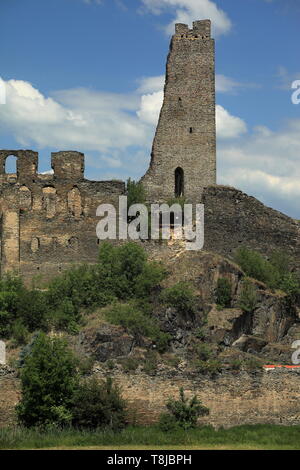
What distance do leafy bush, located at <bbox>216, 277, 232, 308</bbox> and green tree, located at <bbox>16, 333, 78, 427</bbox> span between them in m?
7.60

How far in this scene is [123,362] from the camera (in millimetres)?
36500

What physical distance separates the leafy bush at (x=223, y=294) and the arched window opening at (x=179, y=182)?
8.60 meters

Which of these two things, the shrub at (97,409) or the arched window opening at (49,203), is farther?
the arched window opening at (49,203)

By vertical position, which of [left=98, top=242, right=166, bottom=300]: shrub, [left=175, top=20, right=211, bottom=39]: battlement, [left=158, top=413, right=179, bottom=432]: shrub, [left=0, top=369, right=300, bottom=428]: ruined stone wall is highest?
[left=175, top=20, right=211, bottom=39]: battlement

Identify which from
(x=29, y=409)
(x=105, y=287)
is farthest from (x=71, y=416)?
(x=105, y=287)

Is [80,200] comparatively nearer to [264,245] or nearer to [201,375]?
[264,245]

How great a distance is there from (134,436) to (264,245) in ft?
46.8

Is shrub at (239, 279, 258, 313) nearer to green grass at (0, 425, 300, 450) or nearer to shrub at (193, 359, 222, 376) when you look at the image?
shrub at (193, 359, 222, 376)

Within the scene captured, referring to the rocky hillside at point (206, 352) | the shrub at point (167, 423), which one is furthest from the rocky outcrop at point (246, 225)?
the shrub at point (167, 423)

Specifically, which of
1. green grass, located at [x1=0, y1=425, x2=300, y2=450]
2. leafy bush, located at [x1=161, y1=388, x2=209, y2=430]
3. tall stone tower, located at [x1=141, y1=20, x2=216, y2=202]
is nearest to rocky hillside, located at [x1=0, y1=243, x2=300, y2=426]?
leafy bush, located at [x1=161, y1=388, x2=209, y2=430]

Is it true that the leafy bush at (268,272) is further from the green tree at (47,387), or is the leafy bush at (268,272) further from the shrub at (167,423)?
the green tree at (47,387)

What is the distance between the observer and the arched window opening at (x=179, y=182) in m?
48.2

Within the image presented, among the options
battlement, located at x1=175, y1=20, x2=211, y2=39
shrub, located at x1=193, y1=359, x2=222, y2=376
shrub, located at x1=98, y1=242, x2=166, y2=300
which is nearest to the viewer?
shrub, located at x1=193, y1=359, x2=222, y2=376

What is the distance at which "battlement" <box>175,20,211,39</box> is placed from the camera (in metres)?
48.7
